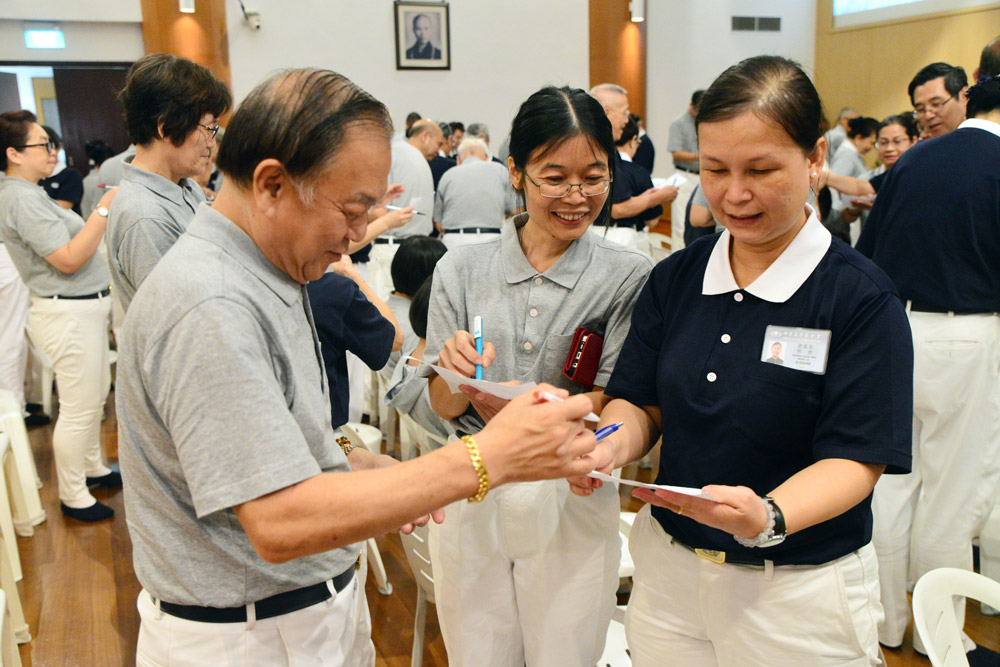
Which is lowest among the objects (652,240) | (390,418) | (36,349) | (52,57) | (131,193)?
(390,418)

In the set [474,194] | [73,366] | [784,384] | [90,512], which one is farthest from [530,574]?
[474,194]

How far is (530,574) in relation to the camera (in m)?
1.66

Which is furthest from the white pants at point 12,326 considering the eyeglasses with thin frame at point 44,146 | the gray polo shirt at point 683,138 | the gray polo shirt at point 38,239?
the gray polo shirt at point 683,138

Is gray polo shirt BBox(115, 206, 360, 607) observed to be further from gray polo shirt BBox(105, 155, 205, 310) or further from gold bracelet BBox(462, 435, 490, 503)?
gray polo shirt BBox(105, 155, 205, 310)

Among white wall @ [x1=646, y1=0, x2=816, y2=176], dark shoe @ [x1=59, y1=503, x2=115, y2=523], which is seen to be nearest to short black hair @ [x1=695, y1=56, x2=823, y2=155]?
dark shoe @ [x1=59, y1=503, x2=115, y2=523]

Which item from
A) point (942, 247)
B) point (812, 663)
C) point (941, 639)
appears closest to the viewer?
point (812, 663)

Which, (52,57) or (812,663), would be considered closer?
(812,663)

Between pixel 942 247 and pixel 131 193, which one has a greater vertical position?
pixel 131 193

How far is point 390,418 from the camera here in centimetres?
447

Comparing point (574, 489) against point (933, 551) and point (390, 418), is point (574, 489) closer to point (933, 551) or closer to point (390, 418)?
point (933, 551)

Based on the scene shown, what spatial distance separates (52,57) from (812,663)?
35.4 feet

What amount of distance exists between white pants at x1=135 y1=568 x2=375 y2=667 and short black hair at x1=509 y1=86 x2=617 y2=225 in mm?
949

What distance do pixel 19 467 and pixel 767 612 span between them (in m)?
3.31

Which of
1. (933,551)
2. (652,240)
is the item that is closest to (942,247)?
(933,551)
